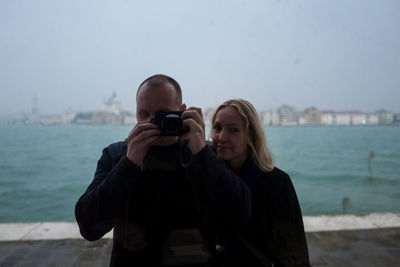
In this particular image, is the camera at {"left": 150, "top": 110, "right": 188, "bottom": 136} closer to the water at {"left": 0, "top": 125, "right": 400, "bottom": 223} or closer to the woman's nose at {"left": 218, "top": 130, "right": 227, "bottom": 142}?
the woman's nose at {"left": 218, "top": 130, "right": 227, "bottom": 142}

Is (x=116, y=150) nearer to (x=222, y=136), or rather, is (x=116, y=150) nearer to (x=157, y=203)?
(x=157, y=203)

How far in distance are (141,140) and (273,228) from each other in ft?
2.25

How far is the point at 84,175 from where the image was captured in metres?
27.5

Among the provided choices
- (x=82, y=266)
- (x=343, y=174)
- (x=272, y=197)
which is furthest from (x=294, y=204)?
(x=343, y=174)

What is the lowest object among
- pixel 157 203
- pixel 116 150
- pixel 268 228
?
pixel 268 228

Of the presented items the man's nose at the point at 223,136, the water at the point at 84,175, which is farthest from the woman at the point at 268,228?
the water at the point at 84,175

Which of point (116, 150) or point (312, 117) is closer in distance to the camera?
point (116, 150)

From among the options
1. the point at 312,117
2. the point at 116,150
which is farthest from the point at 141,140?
the point at 312,117

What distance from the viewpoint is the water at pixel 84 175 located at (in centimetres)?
1881

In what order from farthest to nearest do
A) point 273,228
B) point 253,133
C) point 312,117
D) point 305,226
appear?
1. point 312,117
2. point 305,226
3. point 253,133
4. point 273,228

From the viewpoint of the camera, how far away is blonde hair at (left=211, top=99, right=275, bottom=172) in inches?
51.1

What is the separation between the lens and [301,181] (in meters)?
27.6

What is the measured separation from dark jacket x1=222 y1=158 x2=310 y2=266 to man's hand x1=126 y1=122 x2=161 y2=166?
0.50 m

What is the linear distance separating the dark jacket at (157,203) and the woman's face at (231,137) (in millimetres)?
275
